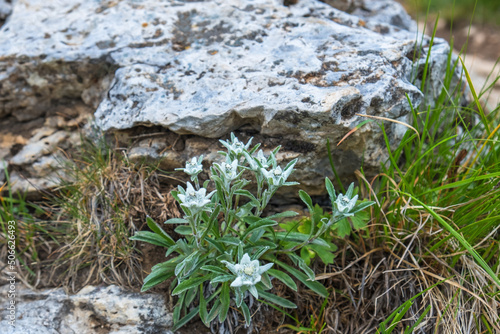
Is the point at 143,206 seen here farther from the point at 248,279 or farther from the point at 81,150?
the point at 248,279

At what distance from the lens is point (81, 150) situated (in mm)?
2598

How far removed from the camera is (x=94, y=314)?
2.18m

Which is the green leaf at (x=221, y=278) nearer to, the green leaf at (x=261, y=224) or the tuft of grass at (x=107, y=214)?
the green leaf at (x=261, y=224)

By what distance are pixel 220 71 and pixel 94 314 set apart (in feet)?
5.42

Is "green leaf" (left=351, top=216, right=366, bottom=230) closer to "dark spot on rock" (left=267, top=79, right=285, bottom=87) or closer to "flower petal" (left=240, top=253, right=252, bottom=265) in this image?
"flower petal" (left=240, top=253, right=252, bottom=265)

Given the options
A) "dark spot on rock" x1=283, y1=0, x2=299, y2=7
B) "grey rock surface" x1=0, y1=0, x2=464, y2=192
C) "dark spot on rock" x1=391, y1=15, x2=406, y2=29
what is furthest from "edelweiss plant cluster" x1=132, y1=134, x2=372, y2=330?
"dark spot on rock" x1=391, y1=15, x2=406, y2=29

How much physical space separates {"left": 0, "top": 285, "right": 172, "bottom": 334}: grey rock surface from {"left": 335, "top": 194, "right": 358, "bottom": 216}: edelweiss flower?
3.76 ft

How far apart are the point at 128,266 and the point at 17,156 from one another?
133 cm

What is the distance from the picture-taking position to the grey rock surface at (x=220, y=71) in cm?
227

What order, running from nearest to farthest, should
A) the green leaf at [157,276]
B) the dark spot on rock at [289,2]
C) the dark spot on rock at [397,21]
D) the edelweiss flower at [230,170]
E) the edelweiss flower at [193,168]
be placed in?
the edelweiss flower at [230,170] → the edelweiss flower at [193,168] → the green leaf at [157,276] → the dark spot on rock at [289,2] → the dark spot on rock at [397,21]

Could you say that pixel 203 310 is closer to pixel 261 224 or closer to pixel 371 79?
pixel 261 224

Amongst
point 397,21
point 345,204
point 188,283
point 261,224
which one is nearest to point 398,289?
point 345,204

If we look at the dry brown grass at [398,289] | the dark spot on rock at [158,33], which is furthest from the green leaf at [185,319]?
the dark spot on rock at [158,33]

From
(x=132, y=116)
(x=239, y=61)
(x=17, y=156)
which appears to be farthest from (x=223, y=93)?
(x=17, y=156)
